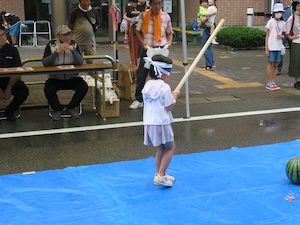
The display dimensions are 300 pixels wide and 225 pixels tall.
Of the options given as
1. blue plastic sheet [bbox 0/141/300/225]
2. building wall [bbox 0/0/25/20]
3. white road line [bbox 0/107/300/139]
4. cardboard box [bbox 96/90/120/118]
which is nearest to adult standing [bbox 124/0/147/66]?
cardboard box [bbox 96/90/120/118]

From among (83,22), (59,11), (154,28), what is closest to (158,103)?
(154,28)

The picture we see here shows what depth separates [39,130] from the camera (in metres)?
7.29

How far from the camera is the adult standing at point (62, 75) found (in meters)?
7.64

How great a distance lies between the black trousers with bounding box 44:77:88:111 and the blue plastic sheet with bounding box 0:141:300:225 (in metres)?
2.40

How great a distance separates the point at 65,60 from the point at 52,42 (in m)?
0.35

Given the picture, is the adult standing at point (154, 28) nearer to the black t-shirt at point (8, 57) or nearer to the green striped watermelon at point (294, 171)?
the black t-shirt at point (8, 57)

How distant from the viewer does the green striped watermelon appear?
489 cm

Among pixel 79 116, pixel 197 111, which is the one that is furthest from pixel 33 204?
pixel 197 111

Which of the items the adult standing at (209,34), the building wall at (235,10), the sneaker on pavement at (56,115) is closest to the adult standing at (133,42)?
the adult standing at (209,34)

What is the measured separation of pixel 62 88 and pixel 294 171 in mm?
4247

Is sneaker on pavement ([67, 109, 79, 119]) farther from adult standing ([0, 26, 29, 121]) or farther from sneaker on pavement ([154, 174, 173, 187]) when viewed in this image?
sneaker on pavement ([154, 174, 173, 187])

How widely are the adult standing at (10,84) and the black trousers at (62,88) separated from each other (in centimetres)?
40

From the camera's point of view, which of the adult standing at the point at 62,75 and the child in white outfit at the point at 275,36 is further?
the child in white outfit at the point at 275,36

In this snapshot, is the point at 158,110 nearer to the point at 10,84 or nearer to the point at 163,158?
the point at 163,158
